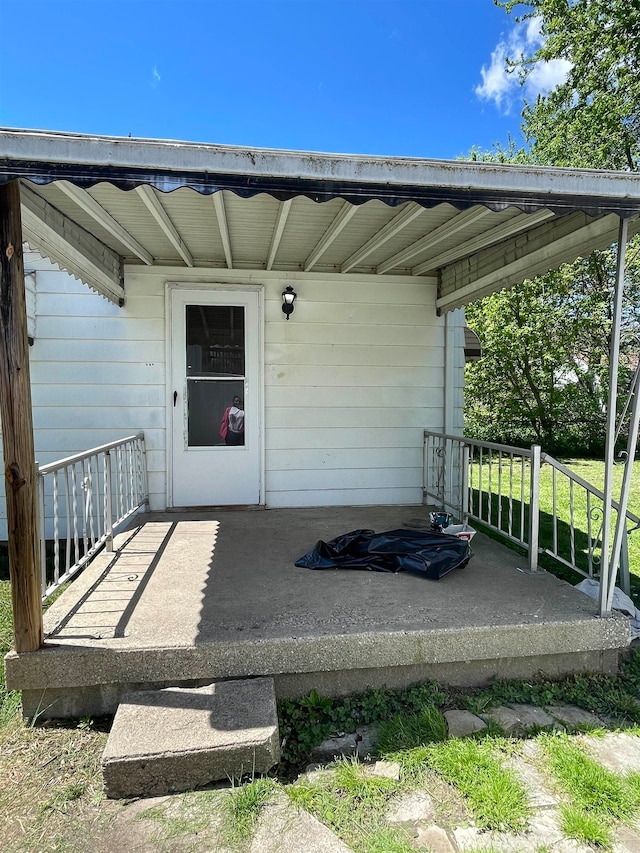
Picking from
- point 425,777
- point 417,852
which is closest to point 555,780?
point 425,777

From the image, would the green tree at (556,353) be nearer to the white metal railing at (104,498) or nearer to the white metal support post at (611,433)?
the white metal support post at (611,433)

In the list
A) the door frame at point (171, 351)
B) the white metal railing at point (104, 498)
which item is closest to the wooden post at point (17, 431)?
the white metal railing at point (104, 498)

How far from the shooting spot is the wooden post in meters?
2.01

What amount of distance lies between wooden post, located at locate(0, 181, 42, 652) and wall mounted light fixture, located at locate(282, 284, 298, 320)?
106 inches

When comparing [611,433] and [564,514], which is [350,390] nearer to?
[611,433]

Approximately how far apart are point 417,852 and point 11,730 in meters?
1.73

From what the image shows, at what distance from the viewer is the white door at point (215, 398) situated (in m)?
4.59

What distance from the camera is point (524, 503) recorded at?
5.36m

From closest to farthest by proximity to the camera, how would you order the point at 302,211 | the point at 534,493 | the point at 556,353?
1. the point at 534,493
2. the point at 302,211
3. the point at 556,353

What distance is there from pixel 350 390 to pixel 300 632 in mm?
2922

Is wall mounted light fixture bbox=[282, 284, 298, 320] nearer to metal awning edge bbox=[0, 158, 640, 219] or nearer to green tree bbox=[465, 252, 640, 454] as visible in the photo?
metal awning edge bbox=[0, 158, 640, 219]

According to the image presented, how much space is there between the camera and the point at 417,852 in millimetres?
1506

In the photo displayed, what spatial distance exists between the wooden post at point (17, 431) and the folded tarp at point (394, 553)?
1567mm

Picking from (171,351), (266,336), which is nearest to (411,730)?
(266,336)
